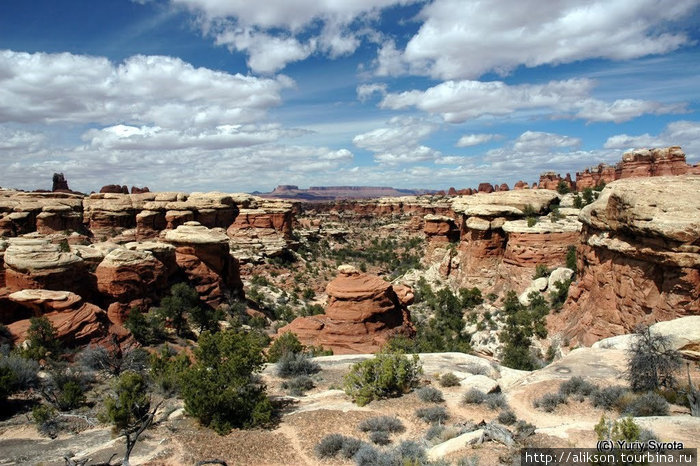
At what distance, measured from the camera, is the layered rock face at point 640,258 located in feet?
48.1

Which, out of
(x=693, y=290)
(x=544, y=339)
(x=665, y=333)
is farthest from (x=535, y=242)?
(x=665, y=333)

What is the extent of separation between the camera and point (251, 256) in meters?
45.8

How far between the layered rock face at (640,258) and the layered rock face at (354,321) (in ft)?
29.4

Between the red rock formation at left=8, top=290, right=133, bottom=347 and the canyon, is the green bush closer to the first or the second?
the red rock formation at left=8, top=290, right=133, bottom=347

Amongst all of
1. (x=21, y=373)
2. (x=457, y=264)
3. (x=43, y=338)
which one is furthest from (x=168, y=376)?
(x=457, y=264)

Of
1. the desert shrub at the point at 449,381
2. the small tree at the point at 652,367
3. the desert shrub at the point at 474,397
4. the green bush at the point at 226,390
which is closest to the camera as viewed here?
the green bush at the point at 226,390

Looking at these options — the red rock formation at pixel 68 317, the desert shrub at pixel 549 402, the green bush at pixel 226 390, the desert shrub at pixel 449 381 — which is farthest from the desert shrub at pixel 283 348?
the desert shrub at pixel 549 402

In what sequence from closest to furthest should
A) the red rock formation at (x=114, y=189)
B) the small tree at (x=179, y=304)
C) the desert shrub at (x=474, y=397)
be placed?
the desert shrub at (x=474, y=397)
the small tree at (x=179, y=304)
the red rock formation at (x=114, y=189)

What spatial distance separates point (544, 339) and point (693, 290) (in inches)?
349

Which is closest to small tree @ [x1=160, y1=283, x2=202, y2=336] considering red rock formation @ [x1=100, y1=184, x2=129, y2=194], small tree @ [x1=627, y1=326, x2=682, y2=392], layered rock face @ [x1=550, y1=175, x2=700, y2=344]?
layered rock face @ [x1=550, y1=175, x2=700, y2=344]

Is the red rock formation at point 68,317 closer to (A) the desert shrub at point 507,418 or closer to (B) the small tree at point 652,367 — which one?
(A) the desert shrub at point 507,418

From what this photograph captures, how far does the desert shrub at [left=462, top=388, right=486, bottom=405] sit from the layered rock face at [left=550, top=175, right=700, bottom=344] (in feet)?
27.5

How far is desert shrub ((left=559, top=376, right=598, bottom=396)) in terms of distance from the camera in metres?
11.3

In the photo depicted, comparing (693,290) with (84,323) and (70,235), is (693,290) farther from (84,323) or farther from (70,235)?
(70,235)
